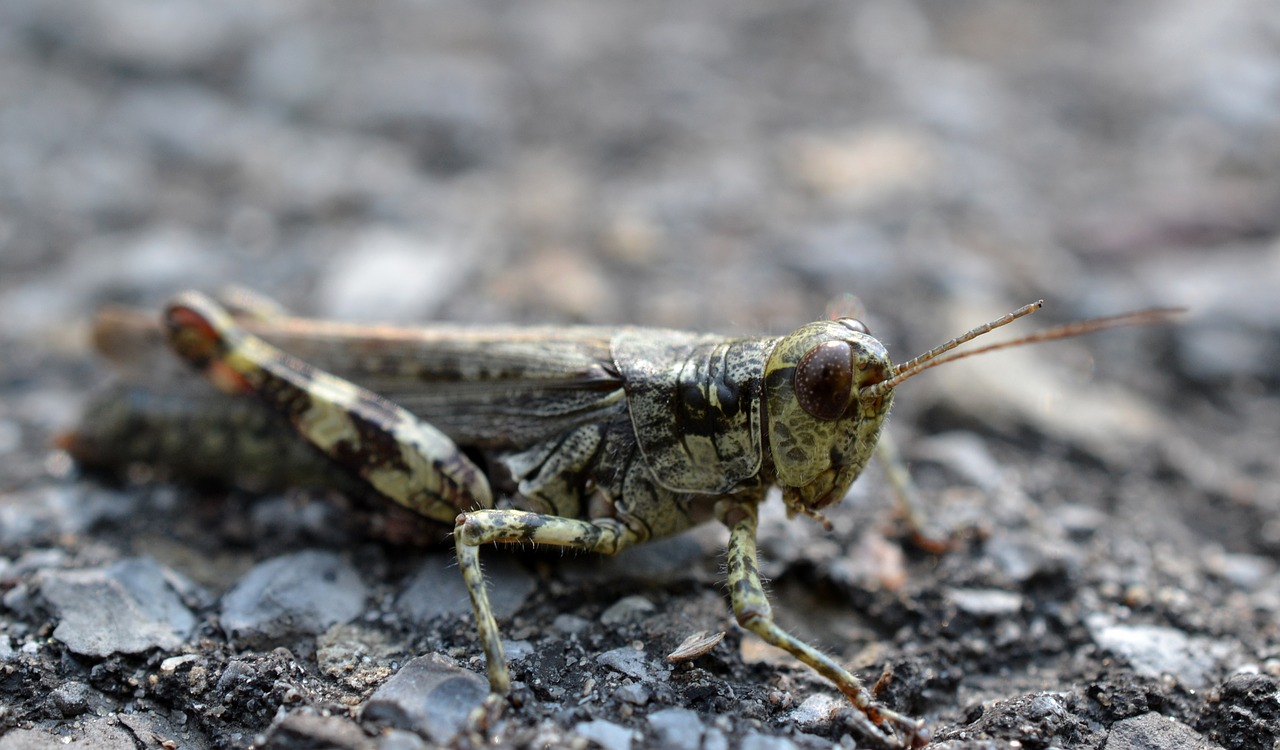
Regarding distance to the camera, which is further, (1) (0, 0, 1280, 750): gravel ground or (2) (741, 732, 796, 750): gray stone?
(1) (0, 0, 1280, 750): gravel ground

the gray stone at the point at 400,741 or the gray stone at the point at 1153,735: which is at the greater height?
the gray stone at the point at 1153,735

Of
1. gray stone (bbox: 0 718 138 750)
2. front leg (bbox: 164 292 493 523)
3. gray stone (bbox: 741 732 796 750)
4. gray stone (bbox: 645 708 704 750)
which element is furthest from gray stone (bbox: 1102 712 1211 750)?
gray stone (bbox: 0 718 138 750)

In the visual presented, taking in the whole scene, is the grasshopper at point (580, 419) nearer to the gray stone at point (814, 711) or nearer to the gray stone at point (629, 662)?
the gray stone at point (814, 711)

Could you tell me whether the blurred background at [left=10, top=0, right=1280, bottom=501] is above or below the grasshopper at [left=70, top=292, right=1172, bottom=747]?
above

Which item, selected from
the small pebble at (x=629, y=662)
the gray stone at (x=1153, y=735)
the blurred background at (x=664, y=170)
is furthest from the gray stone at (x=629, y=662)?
the blurred background at (x=664, y=170)

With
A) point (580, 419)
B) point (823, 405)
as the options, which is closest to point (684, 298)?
point (580, 419)

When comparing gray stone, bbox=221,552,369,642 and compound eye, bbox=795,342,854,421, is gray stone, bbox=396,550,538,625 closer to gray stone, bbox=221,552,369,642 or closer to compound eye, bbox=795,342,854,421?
gray stone, bbox=221,552,369,642

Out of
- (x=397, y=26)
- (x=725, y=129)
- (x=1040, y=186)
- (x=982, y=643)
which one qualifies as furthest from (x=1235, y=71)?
(x=397, y=26)

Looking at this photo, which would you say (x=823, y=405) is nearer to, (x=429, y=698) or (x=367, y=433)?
(x=429, y=698)
